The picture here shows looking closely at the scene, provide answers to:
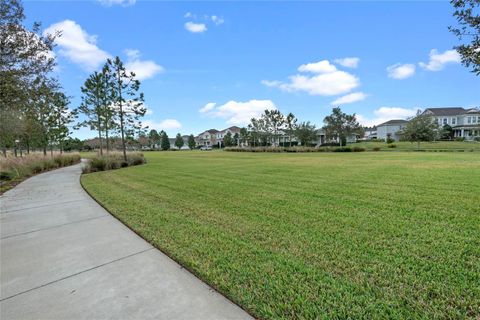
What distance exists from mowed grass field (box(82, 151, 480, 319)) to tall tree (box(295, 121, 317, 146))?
4105 cm

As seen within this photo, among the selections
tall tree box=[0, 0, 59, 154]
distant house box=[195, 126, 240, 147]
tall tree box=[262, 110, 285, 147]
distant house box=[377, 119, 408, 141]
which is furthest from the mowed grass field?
distant house box=[195, 126, 240, 147]

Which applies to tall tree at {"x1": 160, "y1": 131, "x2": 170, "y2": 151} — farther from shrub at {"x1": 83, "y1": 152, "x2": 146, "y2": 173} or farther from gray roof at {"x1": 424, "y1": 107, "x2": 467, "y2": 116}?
gray roof at {"x1": 424, "y1": 107, "x2": 467, "y2": 116}

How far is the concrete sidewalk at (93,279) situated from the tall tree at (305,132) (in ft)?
148

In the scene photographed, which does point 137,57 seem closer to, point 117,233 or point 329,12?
point 329,12

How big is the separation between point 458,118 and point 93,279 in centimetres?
7179

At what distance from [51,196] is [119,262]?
610 cm

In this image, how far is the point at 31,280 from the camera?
2.59 meters

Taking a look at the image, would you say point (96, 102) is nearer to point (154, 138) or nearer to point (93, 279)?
point (93, 279)

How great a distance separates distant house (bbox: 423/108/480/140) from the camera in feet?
155

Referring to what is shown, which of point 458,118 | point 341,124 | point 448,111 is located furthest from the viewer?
point 448,111

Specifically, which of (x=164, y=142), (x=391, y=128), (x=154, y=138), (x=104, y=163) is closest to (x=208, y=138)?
(x=164, y=142)

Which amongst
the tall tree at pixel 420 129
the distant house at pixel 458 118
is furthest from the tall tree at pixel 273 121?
the distant house at pixel 458 118

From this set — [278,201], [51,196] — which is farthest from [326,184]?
[51,196]

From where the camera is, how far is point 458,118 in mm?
51594
